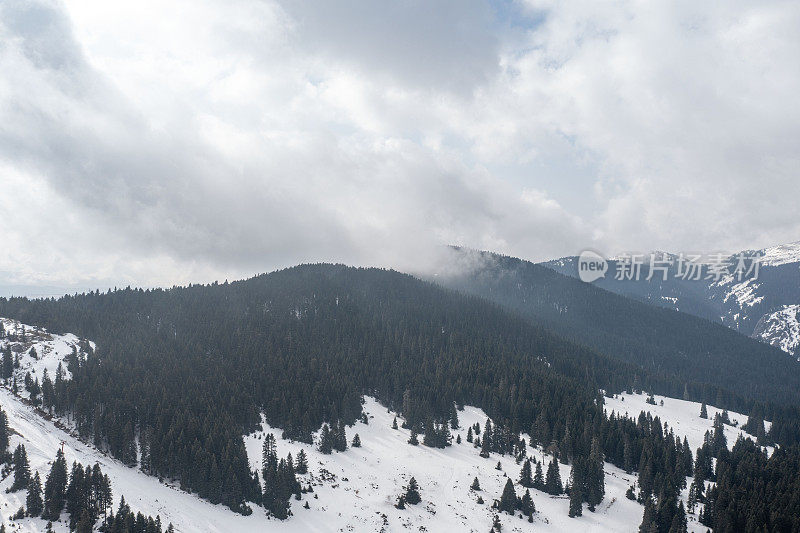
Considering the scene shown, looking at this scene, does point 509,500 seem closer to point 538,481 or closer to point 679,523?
point 538,481

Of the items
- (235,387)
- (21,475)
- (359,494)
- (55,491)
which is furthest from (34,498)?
(235,387)

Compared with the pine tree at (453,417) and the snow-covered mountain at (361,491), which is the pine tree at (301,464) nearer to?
the snow-covered mountain at (361,491)

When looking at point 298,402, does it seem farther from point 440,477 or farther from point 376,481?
point 440,477

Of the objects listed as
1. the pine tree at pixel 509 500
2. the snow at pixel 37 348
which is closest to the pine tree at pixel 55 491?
the snow at pixel 37 348

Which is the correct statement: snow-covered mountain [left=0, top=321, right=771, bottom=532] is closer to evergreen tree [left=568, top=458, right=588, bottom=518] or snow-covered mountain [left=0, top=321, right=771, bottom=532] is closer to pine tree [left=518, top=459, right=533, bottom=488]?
evergreen tree [left=568, top=458, right=588, bottom=518]

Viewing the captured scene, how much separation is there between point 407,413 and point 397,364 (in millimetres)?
34887

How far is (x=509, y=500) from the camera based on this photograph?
98.2 metres

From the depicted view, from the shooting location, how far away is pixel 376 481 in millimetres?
110500

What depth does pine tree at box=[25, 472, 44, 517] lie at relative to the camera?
72688 millimetres

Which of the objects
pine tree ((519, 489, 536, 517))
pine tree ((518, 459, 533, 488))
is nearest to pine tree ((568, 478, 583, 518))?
pine tree ((519, 489, 536, 517))

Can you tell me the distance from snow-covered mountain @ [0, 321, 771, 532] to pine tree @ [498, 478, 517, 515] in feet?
6.47

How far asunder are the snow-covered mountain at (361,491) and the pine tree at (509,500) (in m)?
1.97

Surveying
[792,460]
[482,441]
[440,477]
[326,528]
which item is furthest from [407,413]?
[792,460]

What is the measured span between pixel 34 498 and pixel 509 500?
299ft
